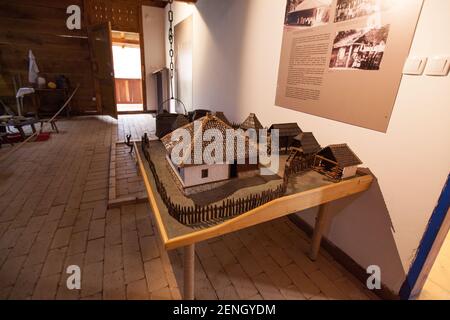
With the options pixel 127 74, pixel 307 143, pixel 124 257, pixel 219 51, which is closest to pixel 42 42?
pixel 127 74

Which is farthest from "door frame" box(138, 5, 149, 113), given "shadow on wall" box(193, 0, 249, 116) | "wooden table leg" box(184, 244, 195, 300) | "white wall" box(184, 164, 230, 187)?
"wooden table leg" box(184, 244, 195, 300)

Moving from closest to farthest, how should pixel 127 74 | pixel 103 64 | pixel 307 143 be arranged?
pixel 307 143 < pixel 103 64 < pixel 127 74

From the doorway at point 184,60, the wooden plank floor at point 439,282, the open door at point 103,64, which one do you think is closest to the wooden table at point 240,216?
Answer: the wooden plank floor at point 439,282

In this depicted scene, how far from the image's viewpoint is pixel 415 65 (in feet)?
4.41

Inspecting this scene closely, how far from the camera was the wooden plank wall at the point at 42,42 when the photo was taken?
5.77 m

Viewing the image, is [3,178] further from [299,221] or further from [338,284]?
[338,284]

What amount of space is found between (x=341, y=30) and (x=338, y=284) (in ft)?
6.09

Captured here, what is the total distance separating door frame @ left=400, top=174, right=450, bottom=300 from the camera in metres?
1.31

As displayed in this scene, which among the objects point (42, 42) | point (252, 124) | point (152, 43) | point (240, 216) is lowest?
→ point (240, 216)

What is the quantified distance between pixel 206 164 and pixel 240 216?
0.36 metres

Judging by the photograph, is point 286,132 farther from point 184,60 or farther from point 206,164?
point 184,60

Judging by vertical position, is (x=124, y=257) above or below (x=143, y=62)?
below

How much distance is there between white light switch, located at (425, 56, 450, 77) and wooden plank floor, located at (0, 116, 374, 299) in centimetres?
149

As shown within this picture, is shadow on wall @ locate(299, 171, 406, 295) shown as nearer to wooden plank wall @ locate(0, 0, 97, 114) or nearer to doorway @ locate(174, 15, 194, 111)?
doorway @ locate(174, 15, 194, 111)
